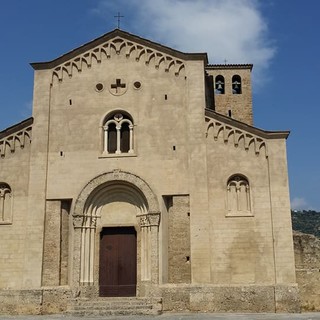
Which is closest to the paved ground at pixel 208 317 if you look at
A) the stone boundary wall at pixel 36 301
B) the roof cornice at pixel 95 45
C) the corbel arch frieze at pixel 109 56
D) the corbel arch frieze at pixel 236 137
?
the stone boundary wall at pixel 36 301

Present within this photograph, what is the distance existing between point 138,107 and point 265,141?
5420 millimetres

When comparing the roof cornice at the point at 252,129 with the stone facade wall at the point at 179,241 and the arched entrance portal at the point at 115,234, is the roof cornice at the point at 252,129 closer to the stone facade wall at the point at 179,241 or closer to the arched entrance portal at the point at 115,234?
the stone facade wall at the point at 179,241

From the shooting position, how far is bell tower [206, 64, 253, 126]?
29500mm

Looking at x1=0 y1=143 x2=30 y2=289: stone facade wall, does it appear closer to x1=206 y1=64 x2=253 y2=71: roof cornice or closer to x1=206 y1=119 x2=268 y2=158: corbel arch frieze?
x1=206 y1=119 x2=268 y2=158: corbel arch frieze

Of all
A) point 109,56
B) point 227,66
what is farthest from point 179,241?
point 227,66

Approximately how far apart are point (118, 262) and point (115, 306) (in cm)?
221

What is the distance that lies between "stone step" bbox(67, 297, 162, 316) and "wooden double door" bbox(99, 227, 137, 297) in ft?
2.07

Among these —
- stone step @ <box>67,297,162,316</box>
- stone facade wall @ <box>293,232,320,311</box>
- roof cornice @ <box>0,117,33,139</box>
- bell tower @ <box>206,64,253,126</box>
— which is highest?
bell tower @ <box>206,64,253,126</box>

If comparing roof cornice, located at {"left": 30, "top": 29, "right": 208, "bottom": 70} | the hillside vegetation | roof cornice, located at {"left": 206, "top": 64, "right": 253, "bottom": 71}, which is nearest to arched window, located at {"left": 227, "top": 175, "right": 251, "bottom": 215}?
roof cornice, located at {"left": 30, "top": 29, "right": 208, "bottom": 70}

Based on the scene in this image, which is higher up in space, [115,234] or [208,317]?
[115,234]

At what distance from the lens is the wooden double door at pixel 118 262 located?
1952cm

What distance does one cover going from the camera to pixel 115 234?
2019cm

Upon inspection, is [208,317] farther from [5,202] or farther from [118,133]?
[5,202]

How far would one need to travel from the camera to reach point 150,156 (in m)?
19.8
